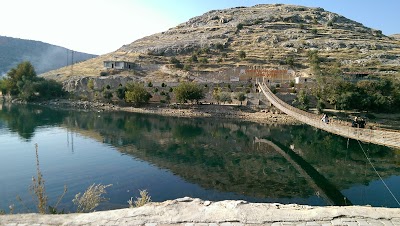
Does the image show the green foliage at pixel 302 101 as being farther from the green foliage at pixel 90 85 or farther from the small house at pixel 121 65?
the small house at pixel 121 65

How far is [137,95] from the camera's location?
145 feet

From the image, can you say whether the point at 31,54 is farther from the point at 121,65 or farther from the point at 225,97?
the point at 225,97

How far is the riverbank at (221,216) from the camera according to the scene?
5770 millimetres

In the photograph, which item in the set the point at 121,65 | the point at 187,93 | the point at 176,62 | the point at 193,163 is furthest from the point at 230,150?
the point at 121,65

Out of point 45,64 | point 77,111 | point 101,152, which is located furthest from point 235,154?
point 45,64

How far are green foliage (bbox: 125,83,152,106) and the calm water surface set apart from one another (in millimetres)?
9710

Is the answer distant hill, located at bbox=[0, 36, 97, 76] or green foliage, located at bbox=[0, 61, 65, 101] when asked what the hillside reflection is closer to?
green foliage, located at bbox=[0, 61, 65, 101]

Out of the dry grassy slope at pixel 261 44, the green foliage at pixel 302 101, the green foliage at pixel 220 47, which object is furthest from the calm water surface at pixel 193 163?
the green foliage at pixel 220 47

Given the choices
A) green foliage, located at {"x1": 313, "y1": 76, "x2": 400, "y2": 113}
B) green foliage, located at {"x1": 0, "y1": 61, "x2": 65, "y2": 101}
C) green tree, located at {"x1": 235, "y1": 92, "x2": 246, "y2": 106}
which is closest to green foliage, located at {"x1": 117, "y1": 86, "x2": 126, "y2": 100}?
green foliage, located at {"x1": 0, "y1": 61, "x2": 65, "y2": 101}

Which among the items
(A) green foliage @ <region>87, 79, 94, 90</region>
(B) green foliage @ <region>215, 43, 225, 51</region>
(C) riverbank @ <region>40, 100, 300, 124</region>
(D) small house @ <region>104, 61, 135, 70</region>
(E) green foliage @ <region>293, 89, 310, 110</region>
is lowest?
(C) riverbank @ <region>40, 100, 300, 124</region>

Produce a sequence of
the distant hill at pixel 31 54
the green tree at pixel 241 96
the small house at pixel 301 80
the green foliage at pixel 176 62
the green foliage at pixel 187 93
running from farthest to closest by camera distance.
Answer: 1. the distant hill at pixel 31 54
2. the green foliage at pixel 176 62
3. the small house at pixel 301 80
4. the green tree at pixel 241 96
5. the green foliage at pixel 187 93

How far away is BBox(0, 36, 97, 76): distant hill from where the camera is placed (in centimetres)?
12800

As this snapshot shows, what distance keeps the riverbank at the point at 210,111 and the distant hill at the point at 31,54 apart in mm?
92149

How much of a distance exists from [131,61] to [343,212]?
58985 mm
